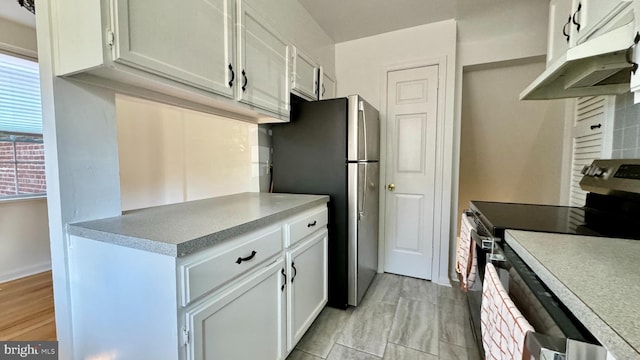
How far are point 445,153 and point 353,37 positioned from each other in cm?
152

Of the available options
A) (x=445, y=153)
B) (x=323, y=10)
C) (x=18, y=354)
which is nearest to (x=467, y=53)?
(x=445, y=153)

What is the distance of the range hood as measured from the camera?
856mm

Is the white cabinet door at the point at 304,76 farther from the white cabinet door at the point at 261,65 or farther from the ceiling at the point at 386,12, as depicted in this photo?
the ceiling at the point at 386,12

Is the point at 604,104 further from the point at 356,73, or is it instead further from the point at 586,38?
the point at 356,73

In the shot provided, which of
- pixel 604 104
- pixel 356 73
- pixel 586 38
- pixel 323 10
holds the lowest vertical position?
pixel 604 104

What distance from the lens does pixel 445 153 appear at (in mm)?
2428

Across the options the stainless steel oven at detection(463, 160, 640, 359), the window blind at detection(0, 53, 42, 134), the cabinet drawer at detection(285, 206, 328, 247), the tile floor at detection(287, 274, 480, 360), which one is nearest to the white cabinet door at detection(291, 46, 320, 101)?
the cabinet drawer at detection(285, 206, 328, 247)

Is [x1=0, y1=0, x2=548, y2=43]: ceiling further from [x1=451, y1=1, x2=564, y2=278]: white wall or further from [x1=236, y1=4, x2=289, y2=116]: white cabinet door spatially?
[x1=236, y1=4, x2=289, y2=116]: white cabinet door

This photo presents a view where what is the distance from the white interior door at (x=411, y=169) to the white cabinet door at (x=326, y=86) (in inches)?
22.9

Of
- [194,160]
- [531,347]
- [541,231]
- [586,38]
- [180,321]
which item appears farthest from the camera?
[194,160]

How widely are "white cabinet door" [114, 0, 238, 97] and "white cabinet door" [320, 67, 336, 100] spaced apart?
3.81 feet

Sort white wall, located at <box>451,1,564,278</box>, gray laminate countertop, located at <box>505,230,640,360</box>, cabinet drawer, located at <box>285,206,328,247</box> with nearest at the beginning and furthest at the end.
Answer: gray laminate countertop, located at <box>505,230,640,360</box>
cabinet drawer, located at <box>285,206,328,247</box>
white wall, located at <box>451,1,564,278</box>

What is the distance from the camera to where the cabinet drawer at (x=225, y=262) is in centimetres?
83

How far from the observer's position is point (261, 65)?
1.57m
